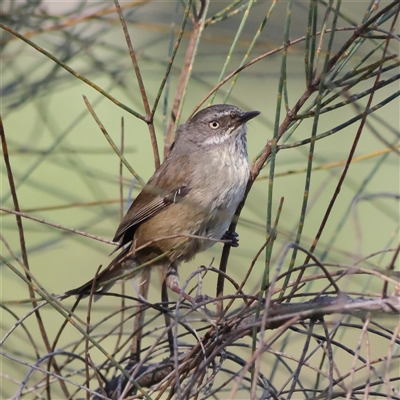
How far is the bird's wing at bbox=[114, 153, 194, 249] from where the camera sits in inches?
153

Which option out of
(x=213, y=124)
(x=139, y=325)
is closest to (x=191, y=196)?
(x=213, y=124)

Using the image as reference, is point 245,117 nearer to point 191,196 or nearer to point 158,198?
point 191,196

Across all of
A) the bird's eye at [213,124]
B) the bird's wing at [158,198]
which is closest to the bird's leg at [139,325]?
the bird's wing at [158,198]

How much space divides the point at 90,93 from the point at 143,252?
5.67m

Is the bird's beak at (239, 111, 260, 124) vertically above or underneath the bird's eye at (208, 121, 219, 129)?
underneath

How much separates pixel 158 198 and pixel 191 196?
32 centimetres

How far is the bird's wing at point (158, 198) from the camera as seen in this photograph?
12.8 feet

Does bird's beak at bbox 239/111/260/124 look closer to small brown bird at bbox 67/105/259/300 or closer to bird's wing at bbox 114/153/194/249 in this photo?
small brown bird at bbox 67/105/259/300

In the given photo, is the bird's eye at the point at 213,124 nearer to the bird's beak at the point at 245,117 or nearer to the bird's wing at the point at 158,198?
the bird's beak at the point at 245,117

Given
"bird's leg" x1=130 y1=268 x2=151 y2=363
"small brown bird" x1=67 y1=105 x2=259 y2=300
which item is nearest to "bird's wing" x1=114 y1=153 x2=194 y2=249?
"small brown bird" x1=67 y1=105 x2=259 y2=300

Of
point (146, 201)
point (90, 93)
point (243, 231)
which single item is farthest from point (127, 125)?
point (146, 201)

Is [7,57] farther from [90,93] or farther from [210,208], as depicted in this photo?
[90,93]

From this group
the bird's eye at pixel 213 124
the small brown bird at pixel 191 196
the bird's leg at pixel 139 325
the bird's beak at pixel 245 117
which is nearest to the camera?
the bird's leg at pixel 139 325

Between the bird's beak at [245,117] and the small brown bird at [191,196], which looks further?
the bird's beak at [245,117]
